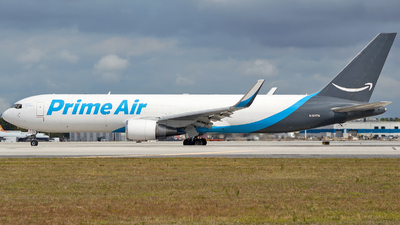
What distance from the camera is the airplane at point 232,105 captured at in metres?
33.2

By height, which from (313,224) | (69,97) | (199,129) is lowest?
(313,224)

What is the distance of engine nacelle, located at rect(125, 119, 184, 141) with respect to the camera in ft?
98.6

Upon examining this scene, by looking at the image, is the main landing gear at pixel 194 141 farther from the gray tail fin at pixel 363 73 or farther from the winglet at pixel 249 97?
the gray tail fin at pixel 363 73

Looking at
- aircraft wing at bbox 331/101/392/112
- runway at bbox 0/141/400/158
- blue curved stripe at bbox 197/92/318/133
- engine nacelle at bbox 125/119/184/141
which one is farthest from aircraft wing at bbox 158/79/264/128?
aircraft wing at bbox 331/101/392/112

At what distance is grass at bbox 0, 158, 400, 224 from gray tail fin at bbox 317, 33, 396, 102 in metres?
22.0

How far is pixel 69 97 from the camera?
34.3 m

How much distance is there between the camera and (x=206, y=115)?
30.5m

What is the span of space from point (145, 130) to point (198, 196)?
22.0m

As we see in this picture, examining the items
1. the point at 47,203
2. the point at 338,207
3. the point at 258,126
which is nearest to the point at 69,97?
the point at 258,126

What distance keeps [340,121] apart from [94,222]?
30432 mm

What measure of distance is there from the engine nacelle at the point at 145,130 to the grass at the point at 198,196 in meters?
16.7

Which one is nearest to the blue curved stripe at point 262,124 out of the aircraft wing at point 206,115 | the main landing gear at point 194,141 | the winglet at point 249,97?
the main landing gear at point 194,141

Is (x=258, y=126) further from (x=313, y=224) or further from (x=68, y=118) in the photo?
(x=313, y=224)

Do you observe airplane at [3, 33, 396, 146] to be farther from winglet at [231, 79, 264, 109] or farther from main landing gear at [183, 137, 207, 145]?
winglet at [231, 79, 264, 109]
